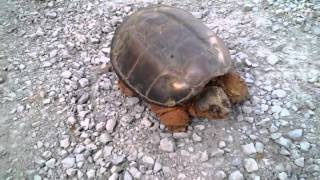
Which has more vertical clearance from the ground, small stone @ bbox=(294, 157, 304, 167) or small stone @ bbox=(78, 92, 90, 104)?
small stone @ bbox=(294, 157, 304, 167)

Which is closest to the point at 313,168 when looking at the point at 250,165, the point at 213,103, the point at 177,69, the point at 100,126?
the point at 250,165

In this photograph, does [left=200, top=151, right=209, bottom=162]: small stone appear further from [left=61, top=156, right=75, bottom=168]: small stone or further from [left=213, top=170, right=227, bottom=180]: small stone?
[left=61, top=156, right=75, bottom=168]: small stone

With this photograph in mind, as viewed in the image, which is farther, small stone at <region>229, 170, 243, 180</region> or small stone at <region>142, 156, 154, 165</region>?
small stone at <region>142, 156, 154, 165</region>

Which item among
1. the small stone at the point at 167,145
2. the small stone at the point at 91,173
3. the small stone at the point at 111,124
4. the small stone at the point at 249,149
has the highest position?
the small stone at the point at 249,149

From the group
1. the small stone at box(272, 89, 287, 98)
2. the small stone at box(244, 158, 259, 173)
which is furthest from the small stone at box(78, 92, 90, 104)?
the small stone at box(272, 89, 287, 98)

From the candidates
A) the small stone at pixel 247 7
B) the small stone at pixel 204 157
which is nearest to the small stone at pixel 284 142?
the small stone at pixel 204 157

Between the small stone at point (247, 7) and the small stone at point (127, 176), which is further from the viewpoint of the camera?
the small stone at point (247, 7)

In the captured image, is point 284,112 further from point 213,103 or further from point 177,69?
point 177,69

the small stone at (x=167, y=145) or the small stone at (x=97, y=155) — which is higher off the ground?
the small stone at (x=167, y=145)

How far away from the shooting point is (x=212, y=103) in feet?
7.06

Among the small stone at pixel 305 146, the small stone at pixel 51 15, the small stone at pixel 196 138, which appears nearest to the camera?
the small stone at pixel 305 146

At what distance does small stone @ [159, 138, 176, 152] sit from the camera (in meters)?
2.23

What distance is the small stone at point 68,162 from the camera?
2.22 metres

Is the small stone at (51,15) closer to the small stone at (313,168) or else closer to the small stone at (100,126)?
the small stone at (100,126)
